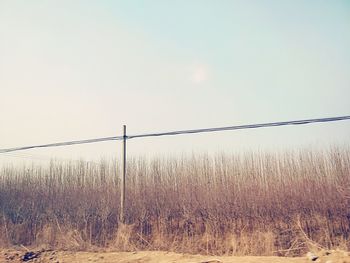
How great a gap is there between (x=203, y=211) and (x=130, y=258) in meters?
2.62

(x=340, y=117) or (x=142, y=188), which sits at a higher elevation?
(x=340, y=117)

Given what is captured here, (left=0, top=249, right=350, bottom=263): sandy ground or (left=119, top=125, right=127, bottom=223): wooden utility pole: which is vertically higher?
(left=119, top=125, right=127, bottom=223): wooden utility pole

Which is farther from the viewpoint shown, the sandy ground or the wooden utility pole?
the wooden utility pole

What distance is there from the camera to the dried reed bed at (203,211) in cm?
581

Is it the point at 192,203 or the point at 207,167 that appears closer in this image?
the point at 192,203

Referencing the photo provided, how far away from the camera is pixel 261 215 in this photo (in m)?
6.39

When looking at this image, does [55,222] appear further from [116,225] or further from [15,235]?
[116,225]

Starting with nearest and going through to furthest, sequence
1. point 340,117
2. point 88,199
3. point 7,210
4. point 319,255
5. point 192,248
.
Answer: point 319,255 → point 340,117 → point 192,248 → point 88,199 → point 7,210

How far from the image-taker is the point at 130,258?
4.59 m

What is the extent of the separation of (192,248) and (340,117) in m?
3.92

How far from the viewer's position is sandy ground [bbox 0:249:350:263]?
376cm

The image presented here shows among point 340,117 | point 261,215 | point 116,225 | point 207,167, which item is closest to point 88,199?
point 116,225

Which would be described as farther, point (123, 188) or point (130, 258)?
point (123, 188)

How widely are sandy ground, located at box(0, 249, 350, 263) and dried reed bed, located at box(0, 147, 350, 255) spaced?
71 cm
